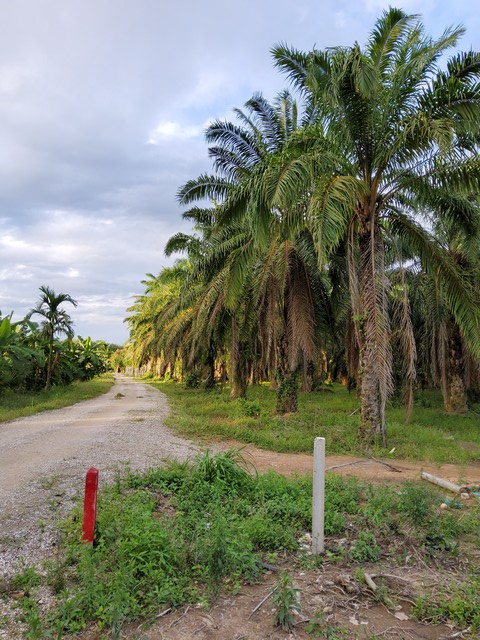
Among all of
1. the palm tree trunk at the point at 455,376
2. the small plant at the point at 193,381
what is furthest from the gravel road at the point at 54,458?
the small plant at the point at 193,381

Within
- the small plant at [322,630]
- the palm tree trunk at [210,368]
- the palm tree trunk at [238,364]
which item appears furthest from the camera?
the palm tree trunk at [210,368]

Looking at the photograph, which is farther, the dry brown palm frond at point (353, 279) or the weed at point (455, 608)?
the dry brown palm frond at point (353, 279)

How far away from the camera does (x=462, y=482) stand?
7602 mm

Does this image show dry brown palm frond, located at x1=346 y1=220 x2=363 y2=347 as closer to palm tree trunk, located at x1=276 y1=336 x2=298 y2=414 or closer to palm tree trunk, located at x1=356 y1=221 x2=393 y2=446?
palm tree trunk, located at x1=356 y1=221 x2=393 y2=446

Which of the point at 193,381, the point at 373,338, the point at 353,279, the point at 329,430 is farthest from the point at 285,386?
the point at 193,381

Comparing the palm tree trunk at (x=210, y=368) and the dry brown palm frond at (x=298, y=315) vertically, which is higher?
the dry brown palm frond at (x=298, y=315)

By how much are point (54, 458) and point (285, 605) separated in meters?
6.00

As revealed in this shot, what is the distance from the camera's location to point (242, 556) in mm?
4258

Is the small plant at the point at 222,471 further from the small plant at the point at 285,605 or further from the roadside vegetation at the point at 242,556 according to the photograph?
the small plant at the point at 285,605

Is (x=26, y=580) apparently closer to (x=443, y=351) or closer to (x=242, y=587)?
(x=242, y=587)

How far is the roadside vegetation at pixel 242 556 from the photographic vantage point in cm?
346

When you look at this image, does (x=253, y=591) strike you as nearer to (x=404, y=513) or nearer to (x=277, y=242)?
(x=404, y=513)

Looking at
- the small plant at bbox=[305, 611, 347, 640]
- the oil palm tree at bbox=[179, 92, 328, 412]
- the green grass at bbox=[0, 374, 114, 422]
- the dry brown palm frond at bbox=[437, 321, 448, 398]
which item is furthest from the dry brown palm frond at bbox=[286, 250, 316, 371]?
the small plant at bbox=[305, 611, 347, 640]

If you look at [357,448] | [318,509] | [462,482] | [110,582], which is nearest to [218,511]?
[318,509]
